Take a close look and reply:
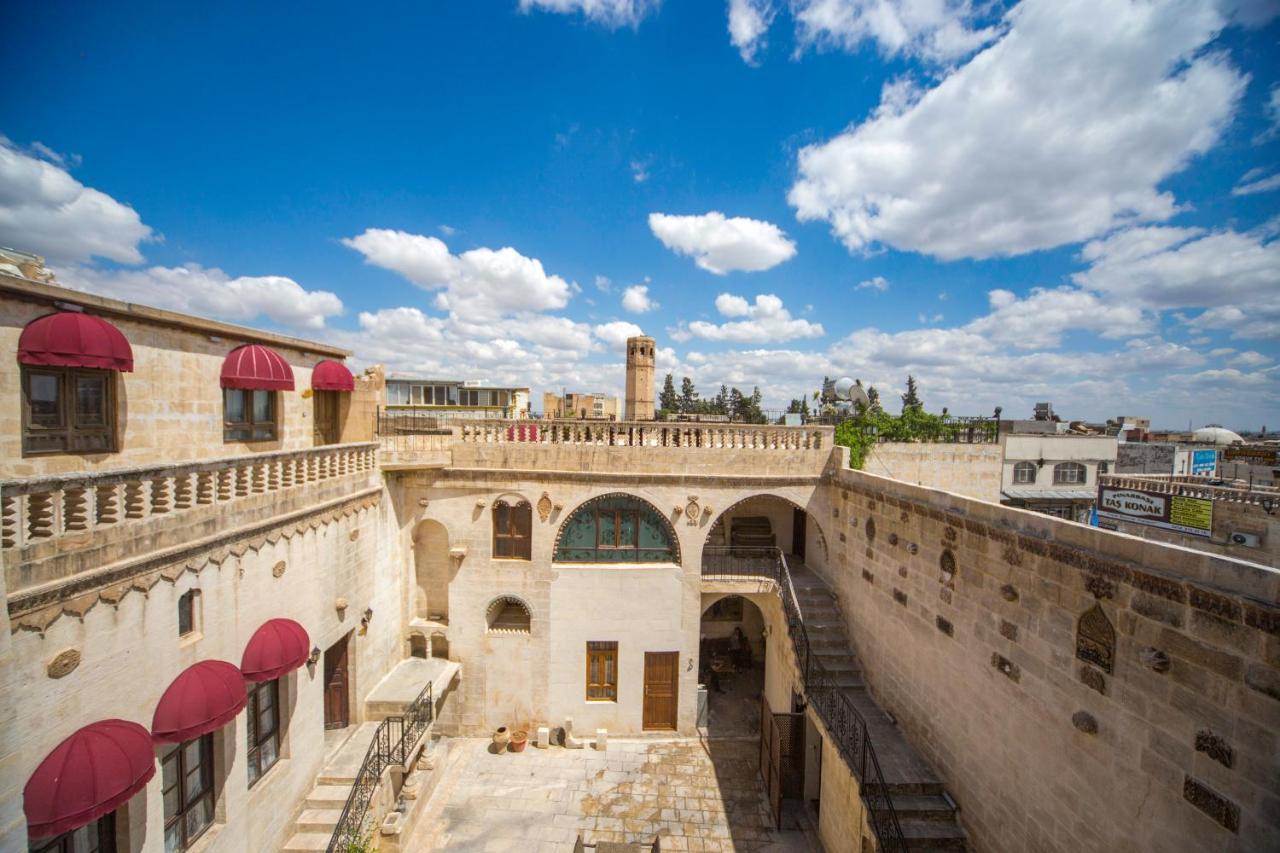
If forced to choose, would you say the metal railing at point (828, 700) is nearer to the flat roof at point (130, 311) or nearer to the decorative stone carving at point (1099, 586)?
the decorative stone carving at point (1099, 586)

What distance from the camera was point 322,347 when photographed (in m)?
13.4

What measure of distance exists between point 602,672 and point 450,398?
701 inches

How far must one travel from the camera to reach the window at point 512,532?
14.5 metres

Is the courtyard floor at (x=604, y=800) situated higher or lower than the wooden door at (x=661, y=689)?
lower

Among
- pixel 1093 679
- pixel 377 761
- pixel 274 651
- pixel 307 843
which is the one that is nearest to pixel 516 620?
pixel 377 761

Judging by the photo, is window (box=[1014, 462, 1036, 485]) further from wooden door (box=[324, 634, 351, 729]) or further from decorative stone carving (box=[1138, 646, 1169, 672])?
wooden door (box=[324, 634, 351, 729])

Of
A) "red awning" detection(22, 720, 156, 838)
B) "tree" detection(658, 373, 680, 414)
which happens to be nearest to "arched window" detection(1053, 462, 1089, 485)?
"red awning" detection(22, 720, 156, 838)

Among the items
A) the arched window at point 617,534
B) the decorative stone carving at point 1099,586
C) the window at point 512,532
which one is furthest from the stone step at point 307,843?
the decorative stone carving at point 1099,586

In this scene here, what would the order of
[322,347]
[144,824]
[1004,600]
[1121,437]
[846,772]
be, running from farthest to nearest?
[1121,437], [322,347], [846,772], [1004,600], [144,824]

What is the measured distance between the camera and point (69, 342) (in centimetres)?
708

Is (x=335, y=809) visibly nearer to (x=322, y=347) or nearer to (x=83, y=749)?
(x=83, y=749)

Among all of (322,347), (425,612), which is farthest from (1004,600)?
(322,347)

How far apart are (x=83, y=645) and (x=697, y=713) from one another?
14.0 meters

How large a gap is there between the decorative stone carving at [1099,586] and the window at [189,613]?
12.6m
